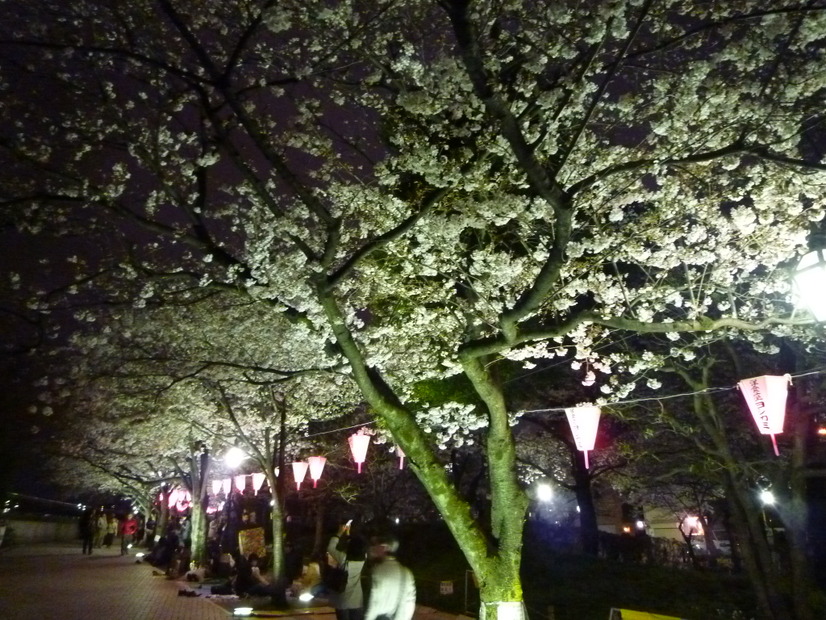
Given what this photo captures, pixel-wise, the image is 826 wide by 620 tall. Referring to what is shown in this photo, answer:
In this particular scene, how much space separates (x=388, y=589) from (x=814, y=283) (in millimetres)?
5805

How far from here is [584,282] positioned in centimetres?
937

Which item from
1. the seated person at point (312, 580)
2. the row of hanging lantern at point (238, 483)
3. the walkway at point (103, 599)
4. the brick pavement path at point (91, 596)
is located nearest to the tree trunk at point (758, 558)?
the walkway at point (103, 599)

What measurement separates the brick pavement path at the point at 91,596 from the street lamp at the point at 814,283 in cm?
1105

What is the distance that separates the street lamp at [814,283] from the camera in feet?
22.8

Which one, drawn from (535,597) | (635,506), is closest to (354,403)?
(535,597)

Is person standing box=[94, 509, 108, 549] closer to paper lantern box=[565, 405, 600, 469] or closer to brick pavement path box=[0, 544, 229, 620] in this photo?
brick pavement path box=[0, 544, 229, 620]

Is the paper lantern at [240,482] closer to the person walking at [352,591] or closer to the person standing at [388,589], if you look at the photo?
the person walking at [352,591]

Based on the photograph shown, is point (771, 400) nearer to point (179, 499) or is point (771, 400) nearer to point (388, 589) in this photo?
point (388, 589)

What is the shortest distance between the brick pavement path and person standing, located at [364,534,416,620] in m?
7.39

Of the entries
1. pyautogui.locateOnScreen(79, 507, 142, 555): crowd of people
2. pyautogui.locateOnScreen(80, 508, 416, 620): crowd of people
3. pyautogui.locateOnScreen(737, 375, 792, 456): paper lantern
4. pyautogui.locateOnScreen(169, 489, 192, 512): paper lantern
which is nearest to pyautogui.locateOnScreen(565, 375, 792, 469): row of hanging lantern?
pyautogui.locateOnScreen(737, 375, 792, 456): paper lantern

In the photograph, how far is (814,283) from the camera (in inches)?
276

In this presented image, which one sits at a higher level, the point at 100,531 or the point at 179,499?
the point at 179,499

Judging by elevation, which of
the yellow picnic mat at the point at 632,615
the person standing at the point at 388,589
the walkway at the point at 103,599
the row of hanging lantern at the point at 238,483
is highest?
the row of hanging lantern at the point at 238,483

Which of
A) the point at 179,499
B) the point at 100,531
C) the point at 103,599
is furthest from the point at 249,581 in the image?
the point at 179,499
